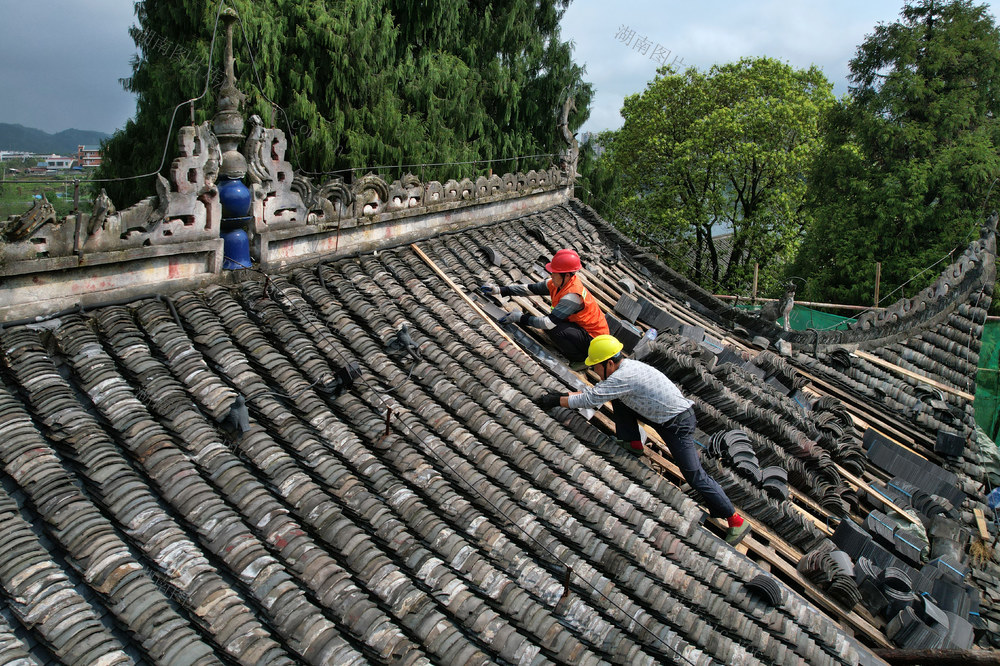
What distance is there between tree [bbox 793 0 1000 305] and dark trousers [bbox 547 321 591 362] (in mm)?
22983

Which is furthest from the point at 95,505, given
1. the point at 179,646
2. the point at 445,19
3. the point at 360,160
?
the point at 445,19

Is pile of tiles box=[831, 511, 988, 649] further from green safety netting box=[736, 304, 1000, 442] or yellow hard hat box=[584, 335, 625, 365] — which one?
green safety netting box=[736, 304, 1000, 442]

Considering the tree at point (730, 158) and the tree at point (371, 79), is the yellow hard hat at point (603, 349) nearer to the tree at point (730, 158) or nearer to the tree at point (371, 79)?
the tree at point (371, 79)

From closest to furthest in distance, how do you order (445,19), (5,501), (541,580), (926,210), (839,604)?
1. (5,501)
2. (541,580)
3. (839,604)
4. (926,210)
5. (445,19)

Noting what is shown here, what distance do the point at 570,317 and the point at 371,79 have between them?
18897 millimetres

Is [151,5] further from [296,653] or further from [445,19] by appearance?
[296,653]

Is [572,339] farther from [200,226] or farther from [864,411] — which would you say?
[864,411]

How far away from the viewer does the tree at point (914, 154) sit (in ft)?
84.9

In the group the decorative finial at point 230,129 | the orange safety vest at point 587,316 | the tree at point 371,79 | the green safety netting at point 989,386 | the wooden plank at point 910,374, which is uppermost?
the tree at point 371,79

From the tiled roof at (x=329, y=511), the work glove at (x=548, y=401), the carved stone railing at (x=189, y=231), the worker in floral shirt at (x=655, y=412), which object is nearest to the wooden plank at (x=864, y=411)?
the tiled roof at (x=329, y=511)

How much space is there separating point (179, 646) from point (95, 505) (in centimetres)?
121

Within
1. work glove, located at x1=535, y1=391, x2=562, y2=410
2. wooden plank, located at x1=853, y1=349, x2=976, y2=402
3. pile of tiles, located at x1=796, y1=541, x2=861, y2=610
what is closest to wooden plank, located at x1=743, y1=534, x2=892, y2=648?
pile of tiles, located at x1=796, y1=541, x2=861, y2=610

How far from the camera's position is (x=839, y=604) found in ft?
20.4

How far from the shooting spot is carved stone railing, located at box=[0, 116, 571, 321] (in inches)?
210
